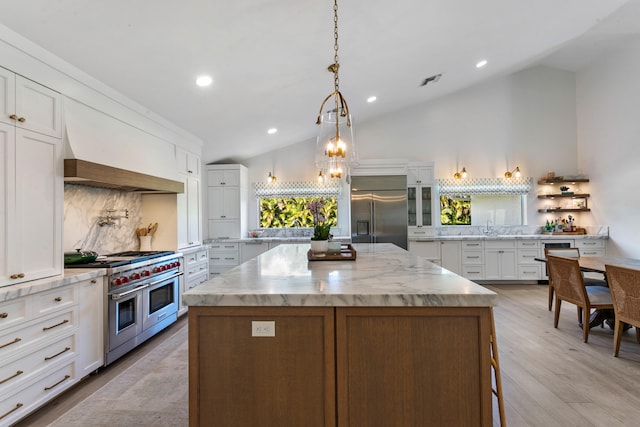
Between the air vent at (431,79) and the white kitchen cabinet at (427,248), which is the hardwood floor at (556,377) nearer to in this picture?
the white kitchen cabinet at (427,248)

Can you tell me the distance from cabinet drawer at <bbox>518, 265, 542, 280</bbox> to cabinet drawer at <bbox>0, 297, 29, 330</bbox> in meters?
6.63

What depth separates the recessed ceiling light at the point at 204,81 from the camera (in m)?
3.18

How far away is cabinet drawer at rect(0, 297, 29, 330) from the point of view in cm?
188

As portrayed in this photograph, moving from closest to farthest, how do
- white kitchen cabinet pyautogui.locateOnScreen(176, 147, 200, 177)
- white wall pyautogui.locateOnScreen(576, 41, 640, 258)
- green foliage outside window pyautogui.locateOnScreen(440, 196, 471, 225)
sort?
white kitchen cabinet pyautogui.locateOnScreen(176, 147, 200, 177) < white wall pyautogui.locateOnScreen(576, 41, 640, 258) < green foliage outside window pyautogui.locateOnScreen(440, 196, 471, 225)

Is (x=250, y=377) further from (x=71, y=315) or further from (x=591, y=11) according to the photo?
(x=591, y=11)

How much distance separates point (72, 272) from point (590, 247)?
24.4 feet

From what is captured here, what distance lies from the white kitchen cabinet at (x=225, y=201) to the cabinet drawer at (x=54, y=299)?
11.9ft

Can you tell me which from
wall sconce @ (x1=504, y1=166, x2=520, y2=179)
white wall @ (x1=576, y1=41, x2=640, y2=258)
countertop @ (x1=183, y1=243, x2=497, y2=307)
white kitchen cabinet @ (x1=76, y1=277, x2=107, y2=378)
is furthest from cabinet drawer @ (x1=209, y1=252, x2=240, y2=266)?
white wall @ (x1=576, y1=41, x2=640, y2=258)

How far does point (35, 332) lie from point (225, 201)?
4.06 meters

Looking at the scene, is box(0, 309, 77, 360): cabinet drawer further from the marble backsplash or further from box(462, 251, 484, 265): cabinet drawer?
box(462, 251, 484, 265): cabinet drawer

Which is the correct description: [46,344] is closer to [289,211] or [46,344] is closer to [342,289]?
[342,289]

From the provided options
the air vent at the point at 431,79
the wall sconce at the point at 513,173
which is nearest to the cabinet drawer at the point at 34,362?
the air vent at the point at 431,79

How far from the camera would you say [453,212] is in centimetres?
648

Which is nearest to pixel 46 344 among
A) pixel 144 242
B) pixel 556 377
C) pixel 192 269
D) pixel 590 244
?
pixel 144 242
